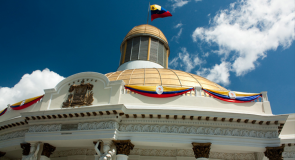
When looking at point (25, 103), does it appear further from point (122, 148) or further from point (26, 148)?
point (122, 148)

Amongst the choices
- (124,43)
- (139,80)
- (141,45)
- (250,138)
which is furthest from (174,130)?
(124,43)

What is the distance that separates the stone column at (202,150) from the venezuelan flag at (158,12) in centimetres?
1692

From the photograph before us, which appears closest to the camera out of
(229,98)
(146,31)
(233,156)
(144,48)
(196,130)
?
(196,130)

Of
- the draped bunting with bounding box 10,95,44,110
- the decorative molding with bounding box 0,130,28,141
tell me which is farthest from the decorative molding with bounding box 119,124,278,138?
the draped bunting with bounding box 10,95,44,110

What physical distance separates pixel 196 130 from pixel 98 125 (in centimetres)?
485

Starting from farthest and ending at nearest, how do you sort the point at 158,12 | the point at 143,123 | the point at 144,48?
the point at 158,12 → the point at 144,48 → the point at 143,123

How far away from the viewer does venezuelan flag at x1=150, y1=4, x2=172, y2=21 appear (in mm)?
24281

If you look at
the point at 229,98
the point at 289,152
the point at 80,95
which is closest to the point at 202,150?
the point at 229,98

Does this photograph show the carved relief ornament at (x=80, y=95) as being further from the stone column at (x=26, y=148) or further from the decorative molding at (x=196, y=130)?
the stone column at (x=26, y=148)

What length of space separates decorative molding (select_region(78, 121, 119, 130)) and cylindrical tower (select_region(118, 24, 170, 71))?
1029 centimetres

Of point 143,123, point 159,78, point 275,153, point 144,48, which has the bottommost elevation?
point 275,153

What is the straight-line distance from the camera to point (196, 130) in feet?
36.0

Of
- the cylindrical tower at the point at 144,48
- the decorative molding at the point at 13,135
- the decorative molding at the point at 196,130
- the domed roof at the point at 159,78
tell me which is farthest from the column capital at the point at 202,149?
the cylindrical tower at the point at 144,48

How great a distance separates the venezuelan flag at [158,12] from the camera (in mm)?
24281
